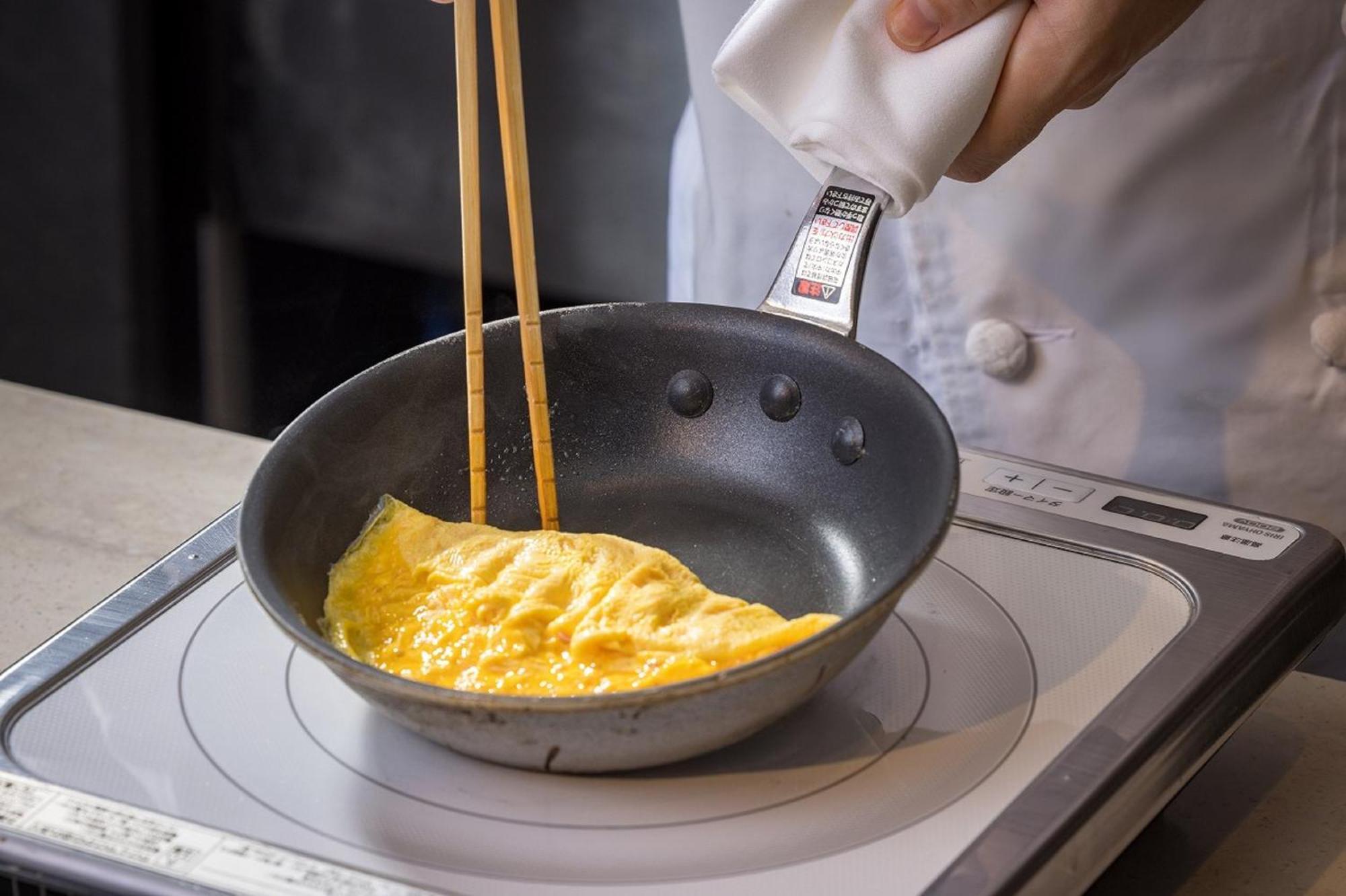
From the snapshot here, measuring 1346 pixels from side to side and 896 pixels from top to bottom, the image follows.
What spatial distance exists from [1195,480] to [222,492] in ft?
2.48

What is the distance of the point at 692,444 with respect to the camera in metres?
0.96

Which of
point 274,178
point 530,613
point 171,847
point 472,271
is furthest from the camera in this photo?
point 274,178

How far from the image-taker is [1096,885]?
757mm

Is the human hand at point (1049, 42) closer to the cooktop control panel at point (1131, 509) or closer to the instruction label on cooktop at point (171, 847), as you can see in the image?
the cooktop control panel at point (1131, 509)

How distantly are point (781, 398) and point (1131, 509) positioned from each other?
0.23 meters

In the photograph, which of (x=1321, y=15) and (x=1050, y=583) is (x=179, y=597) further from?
(x=1321, y=15)

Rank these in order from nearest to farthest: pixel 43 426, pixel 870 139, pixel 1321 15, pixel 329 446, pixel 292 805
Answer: pixel 292 805, pixel 329 446, pixel 870 139, pixel 1321 15, pixel 43 426

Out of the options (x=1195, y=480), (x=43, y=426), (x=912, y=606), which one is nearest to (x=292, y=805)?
(x=912, y=606)

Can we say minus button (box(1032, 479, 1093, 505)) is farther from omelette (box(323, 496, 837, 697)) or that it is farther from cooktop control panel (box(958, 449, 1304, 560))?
omelette (box(323, 496, 837, 697))

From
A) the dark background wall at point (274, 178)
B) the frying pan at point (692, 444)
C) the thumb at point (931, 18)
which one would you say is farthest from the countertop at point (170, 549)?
the dark background wall at point (274, 178)

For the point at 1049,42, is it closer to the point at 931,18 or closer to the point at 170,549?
the point at 931,18

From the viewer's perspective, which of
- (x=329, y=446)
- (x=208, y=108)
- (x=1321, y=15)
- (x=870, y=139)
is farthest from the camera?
(x=208, y=108)

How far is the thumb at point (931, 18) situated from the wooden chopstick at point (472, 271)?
269 millimetres

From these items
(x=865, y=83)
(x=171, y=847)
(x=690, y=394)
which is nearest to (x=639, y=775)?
(x=171, y=847)
